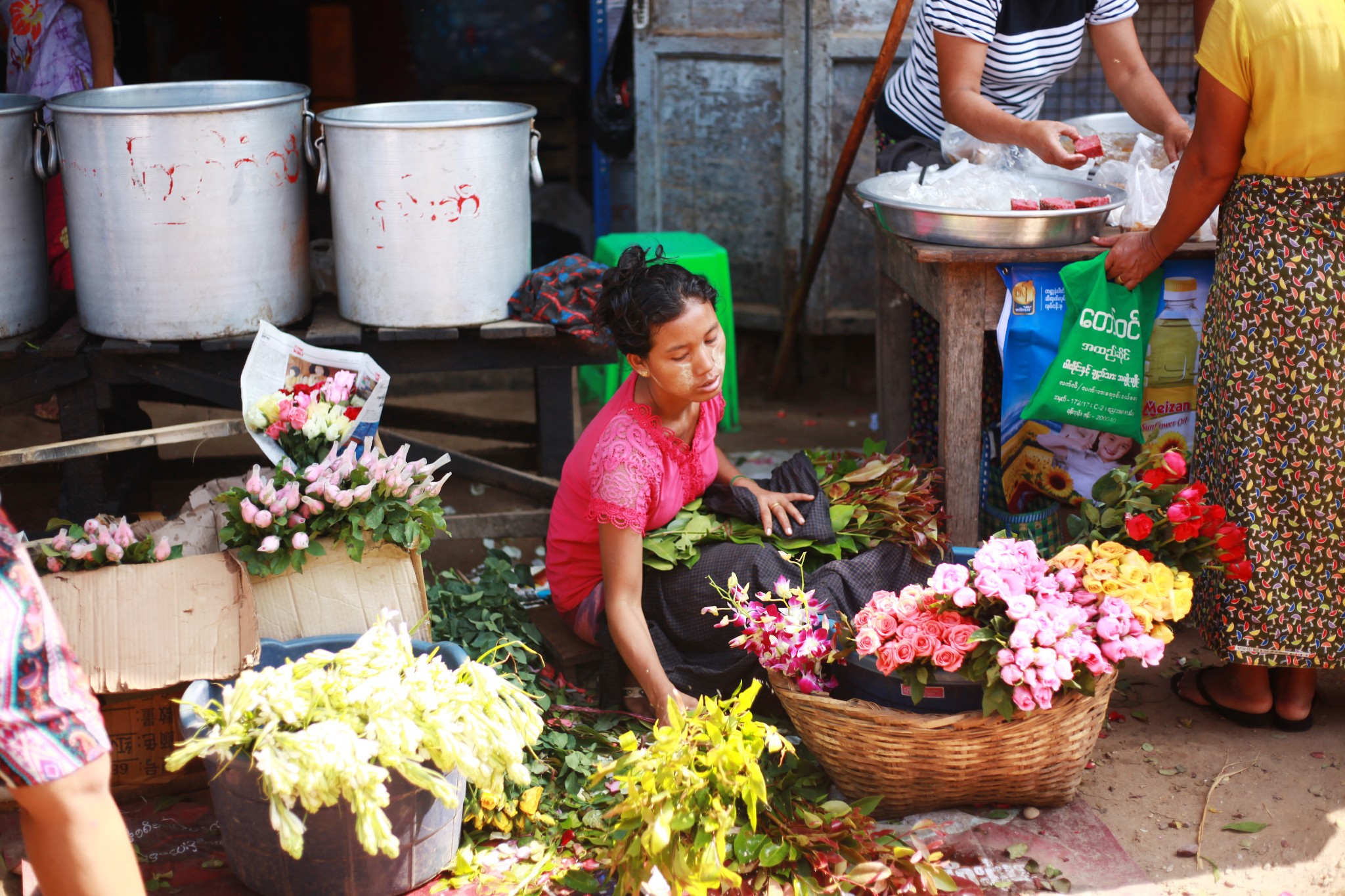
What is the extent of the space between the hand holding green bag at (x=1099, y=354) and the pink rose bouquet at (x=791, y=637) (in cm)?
93

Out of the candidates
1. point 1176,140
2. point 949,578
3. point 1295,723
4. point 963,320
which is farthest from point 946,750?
point 1176,140

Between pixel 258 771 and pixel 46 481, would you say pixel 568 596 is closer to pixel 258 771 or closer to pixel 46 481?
pixel 258 771

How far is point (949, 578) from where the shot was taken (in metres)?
2.34

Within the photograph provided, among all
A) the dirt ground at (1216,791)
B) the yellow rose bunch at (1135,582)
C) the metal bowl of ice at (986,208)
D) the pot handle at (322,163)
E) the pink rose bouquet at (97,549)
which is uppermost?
the pot handle at (322,163)

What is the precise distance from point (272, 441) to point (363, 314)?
657 millimetres

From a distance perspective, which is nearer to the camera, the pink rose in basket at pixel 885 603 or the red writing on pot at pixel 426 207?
the pink rose in basket at pixel 885 603

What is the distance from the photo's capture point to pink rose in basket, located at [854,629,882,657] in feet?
7.54

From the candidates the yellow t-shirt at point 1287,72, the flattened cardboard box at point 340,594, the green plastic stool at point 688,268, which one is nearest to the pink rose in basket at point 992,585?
the yellow t-shirt at point 1287,72

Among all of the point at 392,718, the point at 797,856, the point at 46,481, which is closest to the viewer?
the point at 392,718

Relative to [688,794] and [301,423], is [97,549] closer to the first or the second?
[301,423]

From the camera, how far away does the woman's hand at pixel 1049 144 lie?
9.24 ft

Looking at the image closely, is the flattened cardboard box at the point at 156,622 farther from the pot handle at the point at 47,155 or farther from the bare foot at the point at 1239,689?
the bare foot at the point at 1239,689

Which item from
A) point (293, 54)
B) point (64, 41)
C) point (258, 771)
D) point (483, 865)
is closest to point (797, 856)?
point (483, 865)

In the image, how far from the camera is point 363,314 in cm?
326
